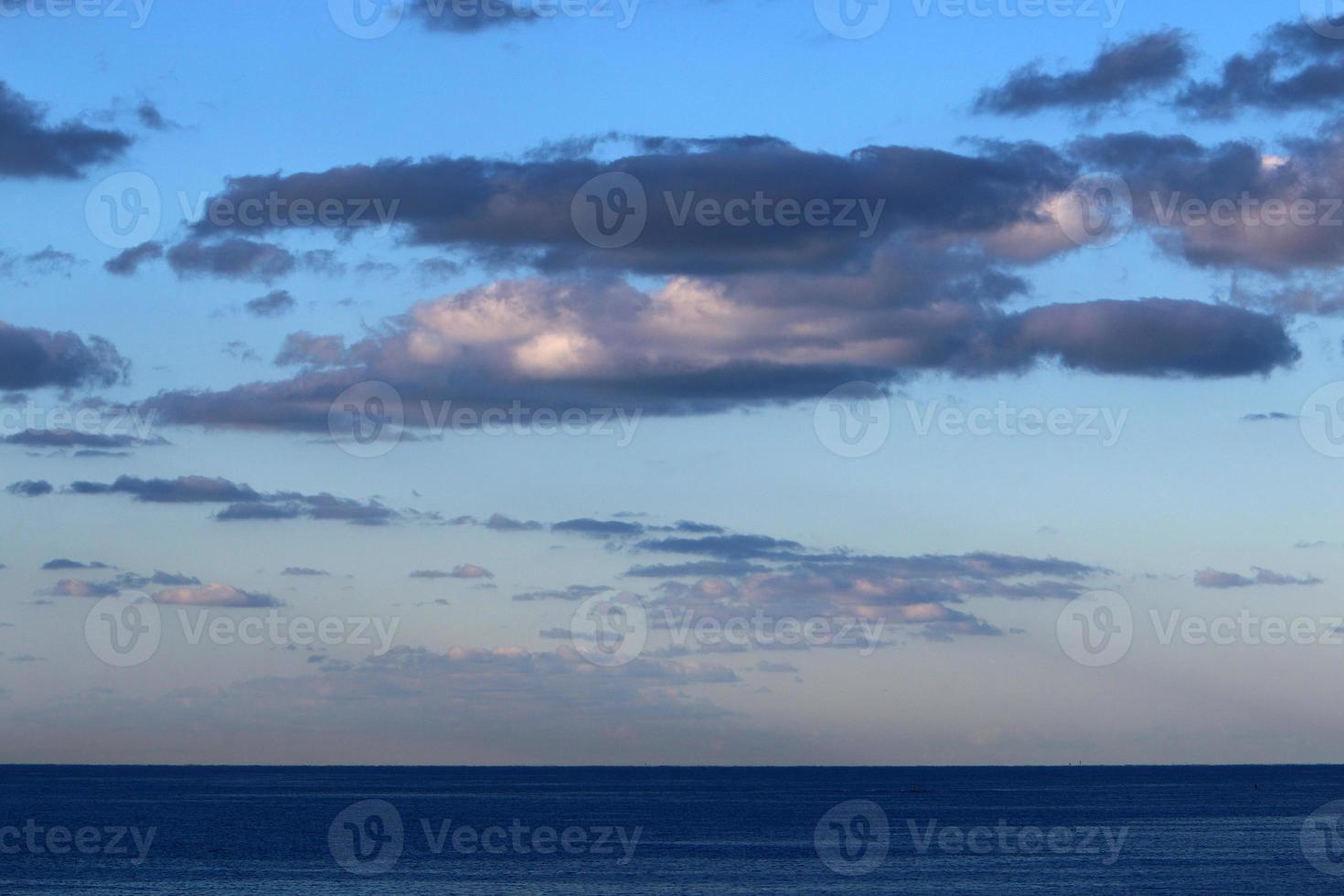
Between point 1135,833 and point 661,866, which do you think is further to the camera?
point 1135,833

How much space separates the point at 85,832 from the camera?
647 ft

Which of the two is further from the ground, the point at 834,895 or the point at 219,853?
the point at 219,853

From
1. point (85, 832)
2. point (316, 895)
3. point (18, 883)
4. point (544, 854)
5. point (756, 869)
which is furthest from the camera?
point (85, 832)

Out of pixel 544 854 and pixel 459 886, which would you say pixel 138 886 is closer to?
pixel 459 886

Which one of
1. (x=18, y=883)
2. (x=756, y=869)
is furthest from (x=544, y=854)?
(x=18, y=883)

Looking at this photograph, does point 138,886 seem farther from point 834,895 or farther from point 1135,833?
Answer: point 1135,833

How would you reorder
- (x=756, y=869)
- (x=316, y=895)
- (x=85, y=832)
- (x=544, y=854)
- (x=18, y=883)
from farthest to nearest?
(x=85, y=832) < (x=544, y=854) < (x=756, y=869) < (x=18, y=883) < (x=316, y=895)

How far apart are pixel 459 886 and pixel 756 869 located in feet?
97.1

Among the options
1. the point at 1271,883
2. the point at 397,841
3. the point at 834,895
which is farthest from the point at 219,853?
the point at 1271,883

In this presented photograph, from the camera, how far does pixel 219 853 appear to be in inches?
6309

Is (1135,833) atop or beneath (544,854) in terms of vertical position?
atop

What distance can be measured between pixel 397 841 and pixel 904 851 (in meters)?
58.8

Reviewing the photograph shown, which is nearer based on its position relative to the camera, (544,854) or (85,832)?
(544,854)

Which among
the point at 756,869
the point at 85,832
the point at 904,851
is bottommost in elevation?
the point at 756,869
